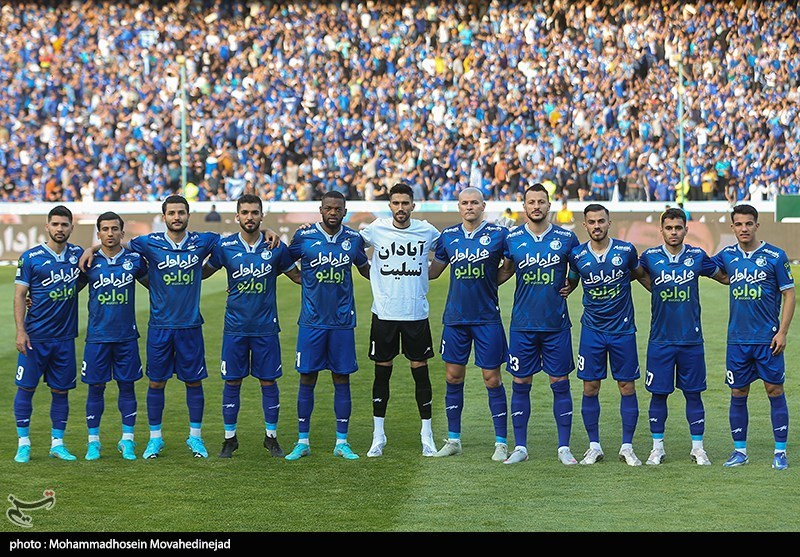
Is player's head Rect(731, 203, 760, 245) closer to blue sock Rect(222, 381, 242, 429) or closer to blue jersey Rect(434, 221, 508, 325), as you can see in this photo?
blue jersey Rect(434, 221, 508, 325)

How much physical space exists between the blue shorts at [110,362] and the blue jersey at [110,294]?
0.07 m

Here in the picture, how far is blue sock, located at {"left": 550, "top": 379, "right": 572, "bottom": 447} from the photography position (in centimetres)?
1031

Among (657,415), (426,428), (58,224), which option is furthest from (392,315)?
(58,224)

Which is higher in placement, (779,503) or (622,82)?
(622,82)

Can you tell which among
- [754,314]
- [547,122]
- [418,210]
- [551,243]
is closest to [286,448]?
[551,243]

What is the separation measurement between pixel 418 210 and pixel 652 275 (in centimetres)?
2255

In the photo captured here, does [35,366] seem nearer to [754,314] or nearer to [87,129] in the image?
[754,314]

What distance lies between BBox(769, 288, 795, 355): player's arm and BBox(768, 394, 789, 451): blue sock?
0.42 meters

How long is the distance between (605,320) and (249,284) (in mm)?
2941

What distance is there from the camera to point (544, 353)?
1043 centimetres

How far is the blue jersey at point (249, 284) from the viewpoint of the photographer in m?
10.6

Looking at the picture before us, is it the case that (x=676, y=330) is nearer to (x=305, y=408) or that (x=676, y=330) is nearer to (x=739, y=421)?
(x=739, y=421)

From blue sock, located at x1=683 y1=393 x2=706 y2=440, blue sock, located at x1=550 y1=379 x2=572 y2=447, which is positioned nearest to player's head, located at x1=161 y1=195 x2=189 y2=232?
blue sock, located at x1=550 y1=379 x2=572 y2=447

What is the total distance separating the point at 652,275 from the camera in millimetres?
10258
